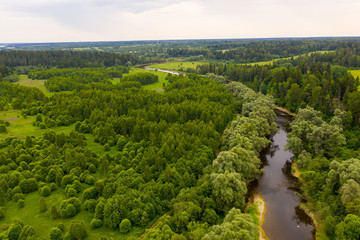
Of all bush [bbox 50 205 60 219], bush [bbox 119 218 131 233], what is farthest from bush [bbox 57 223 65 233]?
bush [bbox 119 218 131 233]

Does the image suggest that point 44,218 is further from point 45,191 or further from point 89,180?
point 89,180

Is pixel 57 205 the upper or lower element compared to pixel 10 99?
lower

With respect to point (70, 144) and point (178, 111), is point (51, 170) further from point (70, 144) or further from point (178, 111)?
point (178, 111)

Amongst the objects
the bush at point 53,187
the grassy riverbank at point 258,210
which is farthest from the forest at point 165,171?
the bush at point 53,187

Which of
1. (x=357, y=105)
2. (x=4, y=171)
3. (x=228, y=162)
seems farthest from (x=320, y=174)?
(x=4, y=171)

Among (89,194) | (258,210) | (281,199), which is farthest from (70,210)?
(281,199)

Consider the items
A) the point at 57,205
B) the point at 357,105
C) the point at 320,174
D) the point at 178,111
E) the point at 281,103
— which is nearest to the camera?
the point at 57,205
